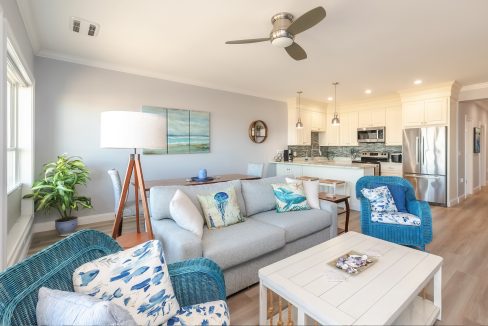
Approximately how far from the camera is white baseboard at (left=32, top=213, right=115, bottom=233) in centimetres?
344

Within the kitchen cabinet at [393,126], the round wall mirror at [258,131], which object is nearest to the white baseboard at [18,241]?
the round wall mirror at [258,131]

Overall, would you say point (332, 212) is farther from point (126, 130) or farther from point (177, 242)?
point (126, 130)

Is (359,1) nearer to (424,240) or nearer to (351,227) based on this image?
(424,240)

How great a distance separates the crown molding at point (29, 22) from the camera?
2305mm

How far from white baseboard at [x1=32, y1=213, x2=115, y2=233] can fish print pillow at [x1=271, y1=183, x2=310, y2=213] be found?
9.37ft

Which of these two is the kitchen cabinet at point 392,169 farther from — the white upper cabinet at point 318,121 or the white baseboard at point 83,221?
the white baseboard at point 83,221

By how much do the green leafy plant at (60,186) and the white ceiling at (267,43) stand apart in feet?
5.27

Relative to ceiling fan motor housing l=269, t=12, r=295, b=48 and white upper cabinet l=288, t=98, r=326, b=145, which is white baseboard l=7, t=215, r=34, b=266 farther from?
white upper cabinet l=288, t=98, r=326, b=145

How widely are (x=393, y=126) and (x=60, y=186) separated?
6.78 metres

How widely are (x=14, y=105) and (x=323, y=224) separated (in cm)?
399

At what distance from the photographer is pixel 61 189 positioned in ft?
10.0

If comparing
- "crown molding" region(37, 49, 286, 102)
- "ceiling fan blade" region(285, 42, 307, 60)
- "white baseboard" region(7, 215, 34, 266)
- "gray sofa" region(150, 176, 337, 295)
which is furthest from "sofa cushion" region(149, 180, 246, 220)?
"crown molding" region(37, 49, 286, 102)

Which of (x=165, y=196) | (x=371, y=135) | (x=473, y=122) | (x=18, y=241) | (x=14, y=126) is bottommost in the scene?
(x=18, y=241)

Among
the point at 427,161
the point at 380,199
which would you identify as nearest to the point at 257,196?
the point at 380,199
